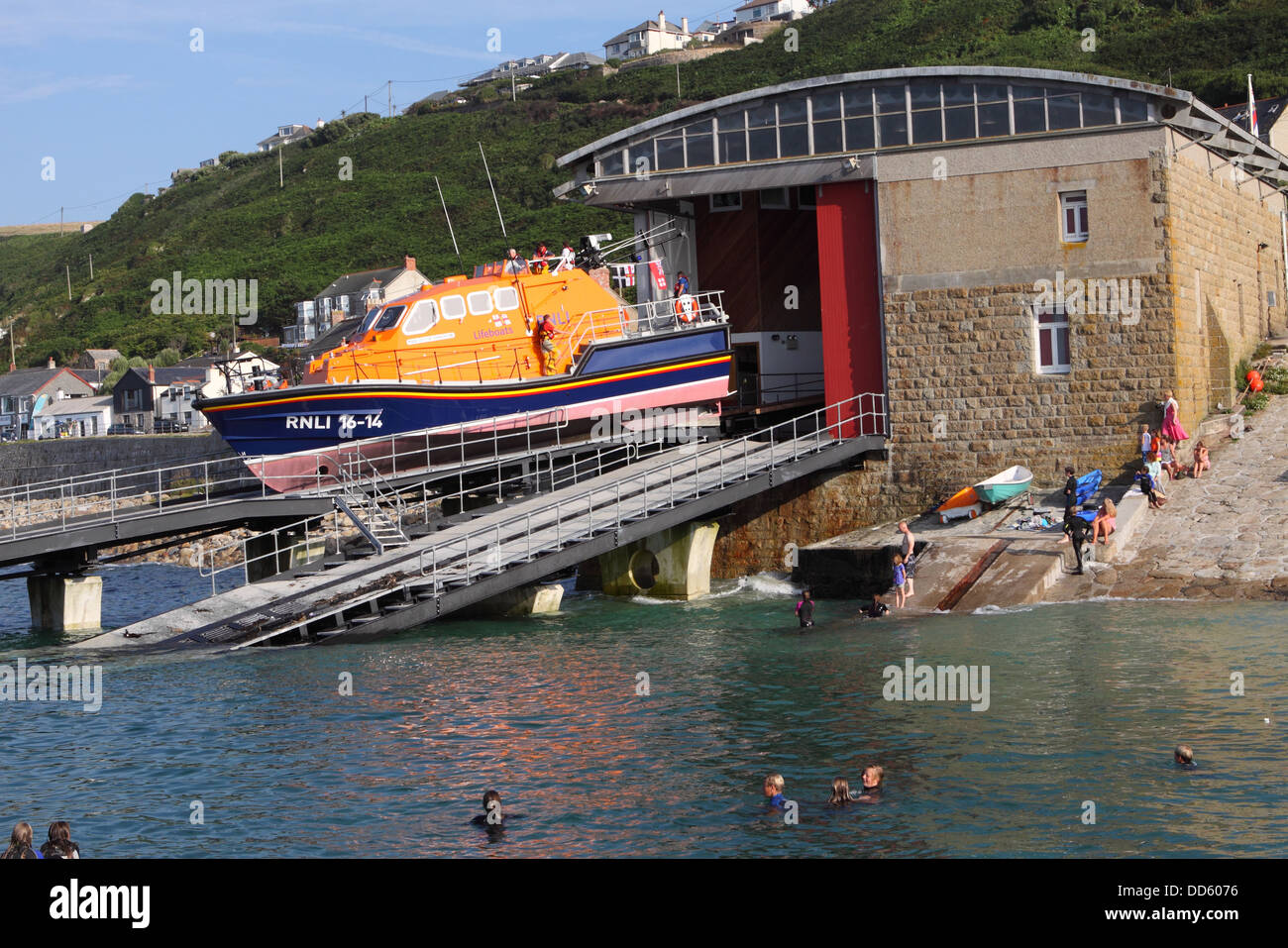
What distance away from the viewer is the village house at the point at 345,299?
90.6m

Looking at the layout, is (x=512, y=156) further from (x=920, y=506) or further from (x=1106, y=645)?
(x=1106, y=645)

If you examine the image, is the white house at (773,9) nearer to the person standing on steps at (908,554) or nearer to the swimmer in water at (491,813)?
the person standing on steps at (908,554)

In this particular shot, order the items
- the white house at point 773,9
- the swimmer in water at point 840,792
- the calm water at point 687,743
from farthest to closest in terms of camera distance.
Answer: the white house at point 773,9 < the swimmer in water at point 840,792 < the calm water at point 687,743

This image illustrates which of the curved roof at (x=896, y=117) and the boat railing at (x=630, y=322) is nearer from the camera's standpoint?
the curved roof at (x=896, y=117)

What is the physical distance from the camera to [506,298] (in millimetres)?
28109

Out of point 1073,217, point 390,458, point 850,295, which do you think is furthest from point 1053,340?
point 390,458

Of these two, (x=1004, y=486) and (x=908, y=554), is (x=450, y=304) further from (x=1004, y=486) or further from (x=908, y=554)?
(x=1004, y=486)

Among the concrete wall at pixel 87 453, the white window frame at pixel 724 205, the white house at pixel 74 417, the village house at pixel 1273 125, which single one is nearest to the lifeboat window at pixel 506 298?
the white window frame at pixel 724 205

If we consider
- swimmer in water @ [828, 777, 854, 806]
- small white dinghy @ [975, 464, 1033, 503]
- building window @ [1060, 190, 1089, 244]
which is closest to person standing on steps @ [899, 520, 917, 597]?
small white dinghy @ [975, 464, 1033, 503]

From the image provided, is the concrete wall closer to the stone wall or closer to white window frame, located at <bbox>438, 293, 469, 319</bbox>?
white window frame, located at <bbox>438, 293, 469, 319</bbox>

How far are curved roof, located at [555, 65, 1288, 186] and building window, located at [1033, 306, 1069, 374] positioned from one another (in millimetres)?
3774

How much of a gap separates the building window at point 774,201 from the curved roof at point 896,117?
109 inches

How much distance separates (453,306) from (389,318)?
1.36 m

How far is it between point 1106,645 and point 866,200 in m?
13.2
